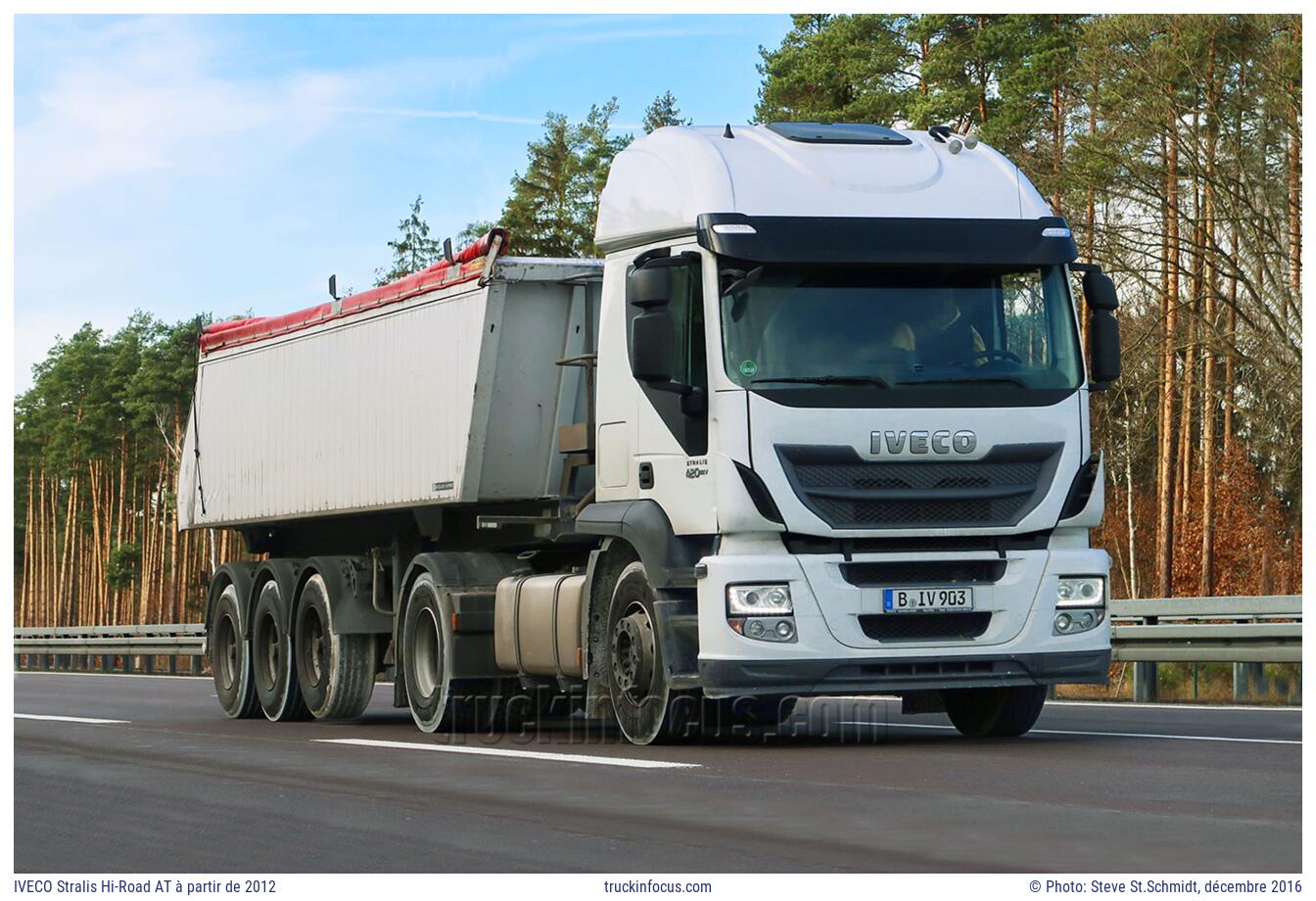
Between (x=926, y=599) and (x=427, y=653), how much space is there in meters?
4.92

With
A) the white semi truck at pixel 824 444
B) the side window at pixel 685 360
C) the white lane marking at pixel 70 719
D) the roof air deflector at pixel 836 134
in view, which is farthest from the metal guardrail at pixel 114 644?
the side window at pixel 685 360

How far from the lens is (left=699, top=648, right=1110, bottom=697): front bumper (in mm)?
13156

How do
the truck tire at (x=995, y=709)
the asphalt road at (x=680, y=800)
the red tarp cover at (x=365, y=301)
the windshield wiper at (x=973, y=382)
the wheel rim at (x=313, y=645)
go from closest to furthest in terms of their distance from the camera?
1. the asphalt road at (x=680, y=800)
2. the windshield wiper at (x=973, y=382)
3. the truck tire at (x=995, y=709)
4. the red tarp cover at (x=365, y=301)
5. the wheel rim at (x=313, y=645)

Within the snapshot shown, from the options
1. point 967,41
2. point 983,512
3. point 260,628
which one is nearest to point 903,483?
point 983,512

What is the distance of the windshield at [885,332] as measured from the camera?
1317 centimetres

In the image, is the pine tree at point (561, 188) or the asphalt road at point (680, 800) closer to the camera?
the asphalt road at point (680, 800)

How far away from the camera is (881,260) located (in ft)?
43.9

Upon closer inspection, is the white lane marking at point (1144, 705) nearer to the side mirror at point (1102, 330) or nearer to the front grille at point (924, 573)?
the front grille at point (924, 573)

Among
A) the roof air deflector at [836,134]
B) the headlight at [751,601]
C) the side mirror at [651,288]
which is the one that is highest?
the roof air deflector at [836,134]

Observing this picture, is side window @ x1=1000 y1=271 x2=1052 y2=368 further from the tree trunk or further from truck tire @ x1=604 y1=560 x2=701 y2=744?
the tree trunk

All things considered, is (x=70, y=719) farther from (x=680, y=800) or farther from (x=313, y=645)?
(x=680, y=800)

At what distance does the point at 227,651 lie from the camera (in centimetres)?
2089

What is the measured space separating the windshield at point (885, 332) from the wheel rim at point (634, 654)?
5.61 feet

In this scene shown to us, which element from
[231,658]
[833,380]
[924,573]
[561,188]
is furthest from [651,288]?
[561,188]
